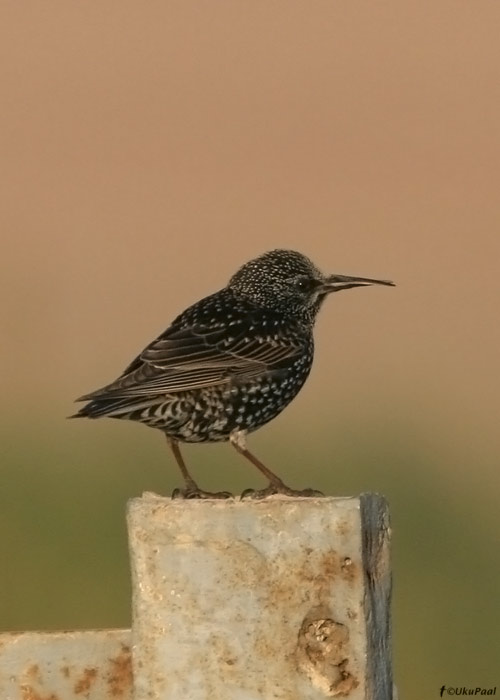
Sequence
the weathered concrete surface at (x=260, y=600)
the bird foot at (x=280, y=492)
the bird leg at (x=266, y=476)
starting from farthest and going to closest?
the bird leg at (x=266, y=476), the bird foot at (x=280, y=492), the weathered concrete surface at (x=260, y=600)

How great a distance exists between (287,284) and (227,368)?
2.52 feet

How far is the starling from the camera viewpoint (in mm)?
6922

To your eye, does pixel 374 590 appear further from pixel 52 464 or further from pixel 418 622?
pixel 52 464

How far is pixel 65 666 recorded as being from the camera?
4.87 m

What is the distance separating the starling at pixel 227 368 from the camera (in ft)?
22.7

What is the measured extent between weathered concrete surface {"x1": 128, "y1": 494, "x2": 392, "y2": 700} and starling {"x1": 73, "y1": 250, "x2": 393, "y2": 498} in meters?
1.90

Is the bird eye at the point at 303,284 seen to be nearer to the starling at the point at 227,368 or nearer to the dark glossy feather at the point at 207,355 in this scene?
the starling at the point at 227,368

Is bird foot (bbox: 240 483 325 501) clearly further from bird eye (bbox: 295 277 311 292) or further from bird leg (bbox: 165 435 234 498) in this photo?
bird eye (bbox: 295 277 311 292)

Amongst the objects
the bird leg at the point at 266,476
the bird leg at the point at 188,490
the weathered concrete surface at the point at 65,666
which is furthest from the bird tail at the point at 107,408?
the weathered concrete surface at the point at 65,666

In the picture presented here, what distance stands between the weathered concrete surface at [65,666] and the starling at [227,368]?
5.58 feet

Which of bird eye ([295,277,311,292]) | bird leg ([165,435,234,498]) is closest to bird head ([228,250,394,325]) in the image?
bird eye ([295,277,311,292])

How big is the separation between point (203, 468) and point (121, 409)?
3506 millimetres

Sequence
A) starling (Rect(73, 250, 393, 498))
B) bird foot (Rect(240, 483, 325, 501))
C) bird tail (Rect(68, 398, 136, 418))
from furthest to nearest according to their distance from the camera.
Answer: starling (Rect(73, 250, 393, 498)) → bird tail (Rect(68, 398, 136, 418)) → bird foot (Rect(240, 483, 325, 501))

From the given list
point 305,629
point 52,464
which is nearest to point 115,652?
point 305,629
